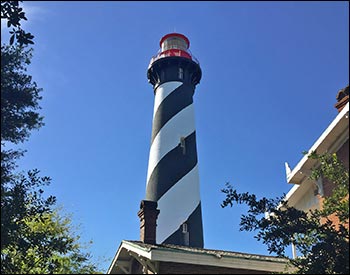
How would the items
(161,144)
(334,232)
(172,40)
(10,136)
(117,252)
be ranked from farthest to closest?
→ 1. (172,40)
2. (161,144)
3. (117,252)
4. (10,136)
5. (334,232)

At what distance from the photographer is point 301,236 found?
9977mm

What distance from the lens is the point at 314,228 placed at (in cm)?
963

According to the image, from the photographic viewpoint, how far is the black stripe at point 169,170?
21172 millimetres

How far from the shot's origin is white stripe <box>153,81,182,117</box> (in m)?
24.5

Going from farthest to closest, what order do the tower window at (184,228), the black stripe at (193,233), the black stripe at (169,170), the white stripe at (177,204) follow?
the black stripe at (169,170)
the tower window at (184,228)
the white stripe at (177,204)
the black stripe at (193,233)

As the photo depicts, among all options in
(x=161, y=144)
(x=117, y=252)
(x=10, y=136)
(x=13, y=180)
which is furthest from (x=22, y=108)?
(x=161, y=144)

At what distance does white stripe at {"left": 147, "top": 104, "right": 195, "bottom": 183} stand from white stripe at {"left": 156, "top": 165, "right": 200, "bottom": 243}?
1642mm

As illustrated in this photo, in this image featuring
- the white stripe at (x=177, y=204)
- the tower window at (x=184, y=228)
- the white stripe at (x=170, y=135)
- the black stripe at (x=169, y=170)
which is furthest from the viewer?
the white stripe at (x=170, y=135)

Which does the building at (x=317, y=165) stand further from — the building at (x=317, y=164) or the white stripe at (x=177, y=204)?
the white stripe at (x=177, y=204)

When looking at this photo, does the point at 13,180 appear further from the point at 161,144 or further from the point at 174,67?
the point at 174,67

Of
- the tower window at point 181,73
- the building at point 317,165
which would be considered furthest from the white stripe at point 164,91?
the building at point 317,165

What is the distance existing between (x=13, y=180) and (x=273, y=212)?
6.91 m

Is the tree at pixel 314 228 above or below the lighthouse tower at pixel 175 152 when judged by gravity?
below

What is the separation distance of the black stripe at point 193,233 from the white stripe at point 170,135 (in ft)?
9.87
